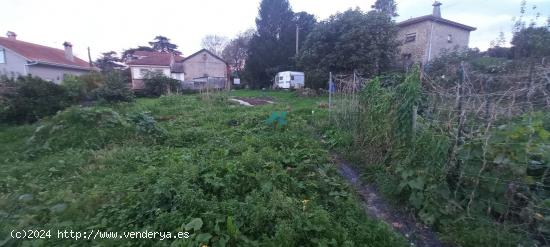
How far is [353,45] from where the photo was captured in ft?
43.9

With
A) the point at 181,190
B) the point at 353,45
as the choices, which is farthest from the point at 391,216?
the point at 353,45

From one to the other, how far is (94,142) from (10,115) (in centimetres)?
461

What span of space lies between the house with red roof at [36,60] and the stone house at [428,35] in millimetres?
23268

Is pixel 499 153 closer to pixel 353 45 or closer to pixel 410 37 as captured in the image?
pixel 353 45

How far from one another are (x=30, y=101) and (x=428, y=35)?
2060cm

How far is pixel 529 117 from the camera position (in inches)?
95.4

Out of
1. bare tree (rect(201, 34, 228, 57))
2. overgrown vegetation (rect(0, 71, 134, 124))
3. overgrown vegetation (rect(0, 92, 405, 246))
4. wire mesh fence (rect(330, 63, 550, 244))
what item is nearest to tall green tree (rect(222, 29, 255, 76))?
bare tree (rect(201, 34, 228, 57))

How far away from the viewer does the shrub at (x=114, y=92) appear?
10.5 m

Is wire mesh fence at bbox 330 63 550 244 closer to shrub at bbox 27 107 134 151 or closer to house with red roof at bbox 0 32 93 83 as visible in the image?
shrub at bbox 27 107 134 151

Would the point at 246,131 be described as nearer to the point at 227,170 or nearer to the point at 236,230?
the point at 227,170

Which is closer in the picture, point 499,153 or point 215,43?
point 499,153

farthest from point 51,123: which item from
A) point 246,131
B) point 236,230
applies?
point 236,230

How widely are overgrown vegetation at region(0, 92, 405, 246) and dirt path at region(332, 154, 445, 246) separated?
0.71ft

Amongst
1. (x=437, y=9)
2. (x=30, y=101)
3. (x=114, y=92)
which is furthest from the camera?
(x=437, y=9)
